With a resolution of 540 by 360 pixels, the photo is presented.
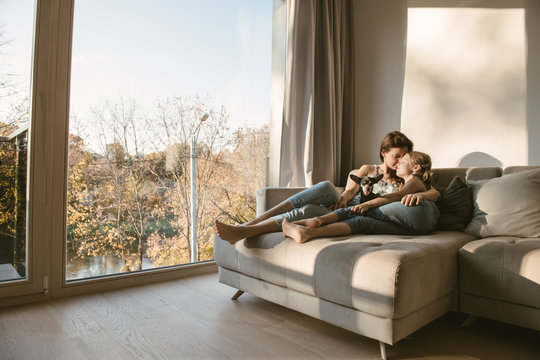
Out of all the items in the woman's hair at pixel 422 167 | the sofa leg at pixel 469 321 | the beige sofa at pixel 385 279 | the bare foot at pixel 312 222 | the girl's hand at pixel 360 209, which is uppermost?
the woman's hair at pixel 422 167

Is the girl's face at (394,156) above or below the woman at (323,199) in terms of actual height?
above

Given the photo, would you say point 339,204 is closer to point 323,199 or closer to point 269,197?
point 323,199

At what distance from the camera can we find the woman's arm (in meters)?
1.97

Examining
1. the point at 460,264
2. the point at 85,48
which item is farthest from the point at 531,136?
the point at 85,48

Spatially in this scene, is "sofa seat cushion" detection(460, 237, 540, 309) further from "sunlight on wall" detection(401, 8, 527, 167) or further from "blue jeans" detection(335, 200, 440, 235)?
"sunlight on wall" detection(401, 8, 527, 167)

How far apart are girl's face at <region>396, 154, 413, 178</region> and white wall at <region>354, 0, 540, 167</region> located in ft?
2.40

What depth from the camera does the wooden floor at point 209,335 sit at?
1.52m

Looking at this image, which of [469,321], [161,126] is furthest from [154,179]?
[469,321]

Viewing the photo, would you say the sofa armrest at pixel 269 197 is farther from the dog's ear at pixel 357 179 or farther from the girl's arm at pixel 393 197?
the girl's arm at pixel 393 197

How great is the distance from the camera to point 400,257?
1.40 metres

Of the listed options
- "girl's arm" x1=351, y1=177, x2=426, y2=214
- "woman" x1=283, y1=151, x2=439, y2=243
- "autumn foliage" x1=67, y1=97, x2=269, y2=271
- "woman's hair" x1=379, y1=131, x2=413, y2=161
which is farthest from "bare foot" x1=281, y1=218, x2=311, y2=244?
"autumn foliage" x1=67, y1=97, x2=269, y2=271

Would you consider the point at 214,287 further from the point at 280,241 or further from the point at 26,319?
the point at 26,319

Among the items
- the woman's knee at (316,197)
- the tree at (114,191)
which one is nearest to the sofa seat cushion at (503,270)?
the woman's knee at (316,197)

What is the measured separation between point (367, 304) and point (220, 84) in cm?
225
